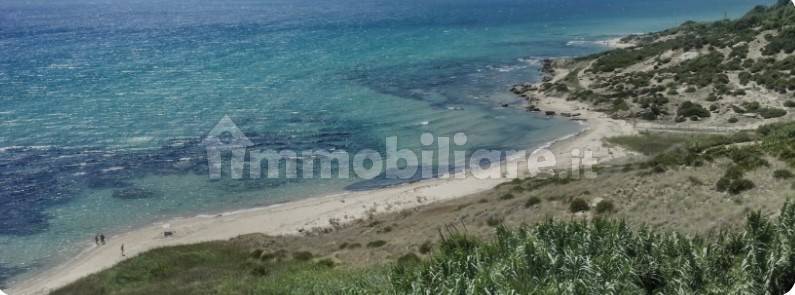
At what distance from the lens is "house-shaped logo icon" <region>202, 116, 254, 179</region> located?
45.2 meters

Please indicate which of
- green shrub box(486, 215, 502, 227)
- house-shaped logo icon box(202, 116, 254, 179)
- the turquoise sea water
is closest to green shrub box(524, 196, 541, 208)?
green shrub box(486, 215, 502, 227)

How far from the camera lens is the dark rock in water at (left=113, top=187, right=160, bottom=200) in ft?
132

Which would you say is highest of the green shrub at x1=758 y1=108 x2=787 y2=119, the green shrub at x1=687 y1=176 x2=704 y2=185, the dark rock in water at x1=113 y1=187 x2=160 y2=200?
the green shrub at x1=758 y1=108 x2=787 y2=119

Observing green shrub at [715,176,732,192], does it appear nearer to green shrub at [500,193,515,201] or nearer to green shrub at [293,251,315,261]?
green shrub at [500,193,515,201]

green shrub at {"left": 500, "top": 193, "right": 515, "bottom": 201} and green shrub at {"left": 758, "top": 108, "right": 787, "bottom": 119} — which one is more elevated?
green shrub at {"left": 758, "top": 108, "right": 787, "bottom": 119}

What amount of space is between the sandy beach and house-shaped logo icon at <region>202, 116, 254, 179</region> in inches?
302

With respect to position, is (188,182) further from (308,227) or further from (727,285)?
(727,285)

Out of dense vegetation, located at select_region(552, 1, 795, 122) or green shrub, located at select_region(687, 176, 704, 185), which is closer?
green shrub, located at select_region(687, 176, 704, 185)

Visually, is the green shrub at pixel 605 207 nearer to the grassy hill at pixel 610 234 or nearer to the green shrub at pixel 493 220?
the grassy hill at pixel 610 234

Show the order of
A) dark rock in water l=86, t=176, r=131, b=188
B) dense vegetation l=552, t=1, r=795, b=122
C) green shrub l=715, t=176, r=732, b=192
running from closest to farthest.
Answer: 1. green shrub l=715, t=176, r=732, b=192
2. dark rock in water l=86, t=176, r=131, b=188
3. dense vegetation l=552, t=1, r=795, b=122

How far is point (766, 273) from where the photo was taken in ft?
34.9

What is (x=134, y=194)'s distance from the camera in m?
40.8

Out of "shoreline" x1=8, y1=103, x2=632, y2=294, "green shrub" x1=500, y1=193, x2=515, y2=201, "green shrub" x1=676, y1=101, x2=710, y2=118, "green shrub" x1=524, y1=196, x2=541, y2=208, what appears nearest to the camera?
"green shrub" x1=524, y1=196, x2=541, y2=208

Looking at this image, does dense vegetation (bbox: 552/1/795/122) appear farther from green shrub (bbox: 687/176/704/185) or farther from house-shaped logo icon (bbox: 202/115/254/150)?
house-shaped logo icon (bbox: 202/115/254/150)
